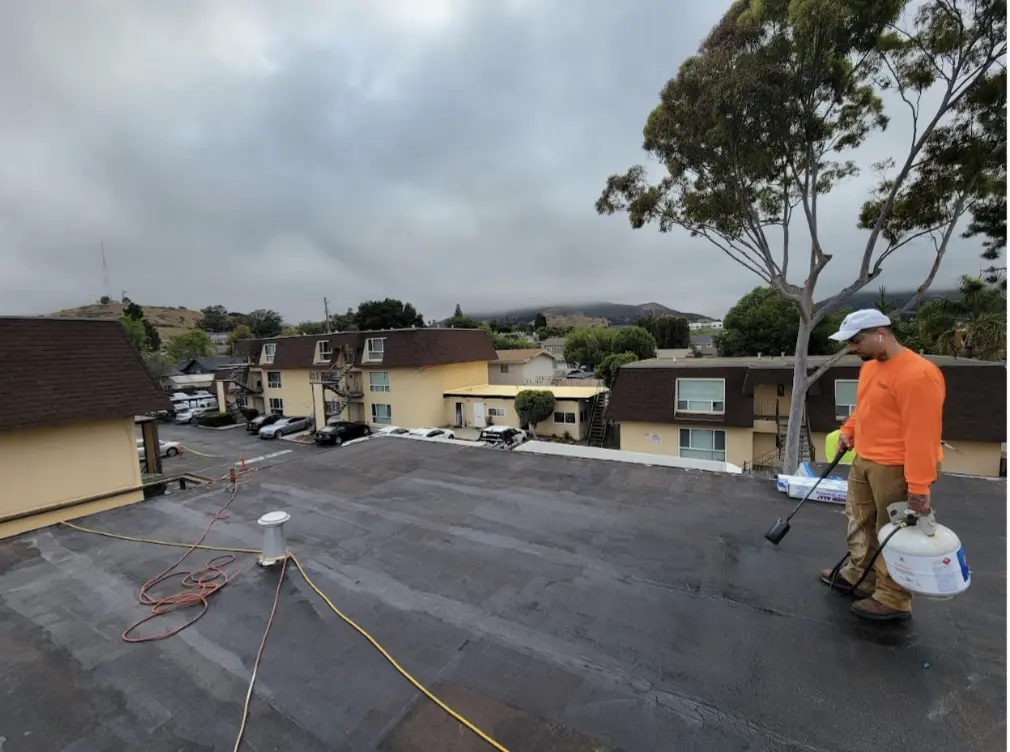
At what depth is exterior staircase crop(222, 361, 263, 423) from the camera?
2927cm

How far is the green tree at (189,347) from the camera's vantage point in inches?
1833

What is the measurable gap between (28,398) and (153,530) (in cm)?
502

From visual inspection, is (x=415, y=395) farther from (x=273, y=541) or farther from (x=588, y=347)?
(x=588, y=347)

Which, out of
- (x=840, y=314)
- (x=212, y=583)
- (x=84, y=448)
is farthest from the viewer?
(x=840, y=314)

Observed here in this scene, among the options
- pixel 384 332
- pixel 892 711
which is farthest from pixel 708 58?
pixel 384 332

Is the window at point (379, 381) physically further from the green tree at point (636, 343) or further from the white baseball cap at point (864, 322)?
the white baseball cap at point (864, 322)

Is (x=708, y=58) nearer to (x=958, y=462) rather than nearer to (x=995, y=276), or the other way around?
(x=958, y=462)

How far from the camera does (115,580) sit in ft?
9.62

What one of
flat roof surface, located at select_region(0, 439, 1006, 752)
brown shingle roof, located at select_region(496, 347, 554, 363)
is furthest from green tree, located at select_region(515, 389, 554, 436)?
flat roof surface, located at select_region(0, 439, 1006, 752)

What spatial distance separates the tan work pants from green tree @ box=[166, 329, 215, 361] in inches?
2283

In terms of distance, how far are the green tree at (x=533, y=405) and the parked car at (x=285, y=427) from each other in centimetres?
1412

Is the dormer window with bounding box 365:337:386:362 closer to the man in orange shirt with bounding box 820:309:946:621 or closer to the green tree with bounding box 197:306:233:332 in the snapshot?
the man in orange shirt with bounding box 820:309:946:621

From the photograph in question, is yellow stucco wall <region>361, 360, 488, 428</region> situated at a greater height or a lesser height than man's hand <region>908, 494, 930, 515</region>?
lesser

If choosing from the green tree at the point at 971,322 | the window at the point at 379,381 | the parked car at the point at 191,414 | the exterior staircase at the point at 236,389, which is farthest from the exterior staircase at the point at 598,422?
the parked car at the point at 191,414
